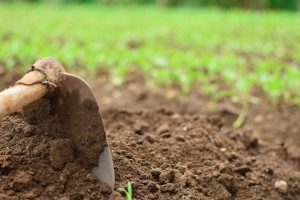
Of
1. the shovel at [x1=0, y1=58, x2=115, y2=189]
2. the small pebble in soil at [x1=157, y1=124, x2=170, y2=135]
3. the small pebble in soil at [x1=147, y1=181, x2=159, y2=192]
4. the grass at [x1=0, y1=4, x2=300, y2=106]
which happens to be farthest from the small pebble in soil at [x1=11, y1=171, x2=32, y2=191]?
the grass at [x1=0, y1=4, x2=300, y2=106]

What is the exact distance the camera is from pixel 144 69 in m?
6.54

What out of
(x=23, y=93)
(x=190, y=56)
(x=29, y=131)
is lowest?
(x=190, y=56)

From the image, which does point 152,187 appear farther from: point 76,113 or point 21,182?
point 21,182

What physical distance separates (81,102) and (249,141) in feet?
5.74

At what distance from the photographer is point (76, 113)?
8.21ft

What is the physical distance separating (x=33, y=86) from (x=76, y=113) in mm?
287

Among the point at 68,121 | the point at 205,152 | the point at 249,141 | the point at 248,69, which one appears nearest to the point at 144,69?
the point at 248,69

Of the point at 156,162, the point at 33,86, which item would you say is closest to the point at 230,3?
the point at 156,162

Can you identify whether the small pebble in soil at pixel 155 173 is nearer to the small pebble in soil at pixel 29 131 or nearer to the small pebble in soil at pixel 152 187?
the small pebble in soil at pixel 152 187

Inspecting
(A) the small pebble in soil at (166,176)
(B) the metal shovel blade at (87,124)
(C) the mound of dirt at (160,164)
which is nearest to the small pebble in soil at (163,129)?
(C) the mound of dirt at (160,164)

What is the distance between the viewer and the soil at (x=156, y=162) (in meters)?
2.41

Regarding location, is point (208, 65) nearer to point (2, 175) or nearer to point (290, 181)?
point (290, 181)

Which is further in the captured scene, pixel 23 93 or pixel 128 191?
pixel 128 191

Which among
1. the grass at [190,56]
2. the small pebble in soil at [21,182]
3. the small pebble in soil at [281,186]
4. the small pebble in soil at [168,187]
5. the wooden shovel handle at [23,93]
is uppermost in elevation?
the wooden shovel handle at [23,93]
